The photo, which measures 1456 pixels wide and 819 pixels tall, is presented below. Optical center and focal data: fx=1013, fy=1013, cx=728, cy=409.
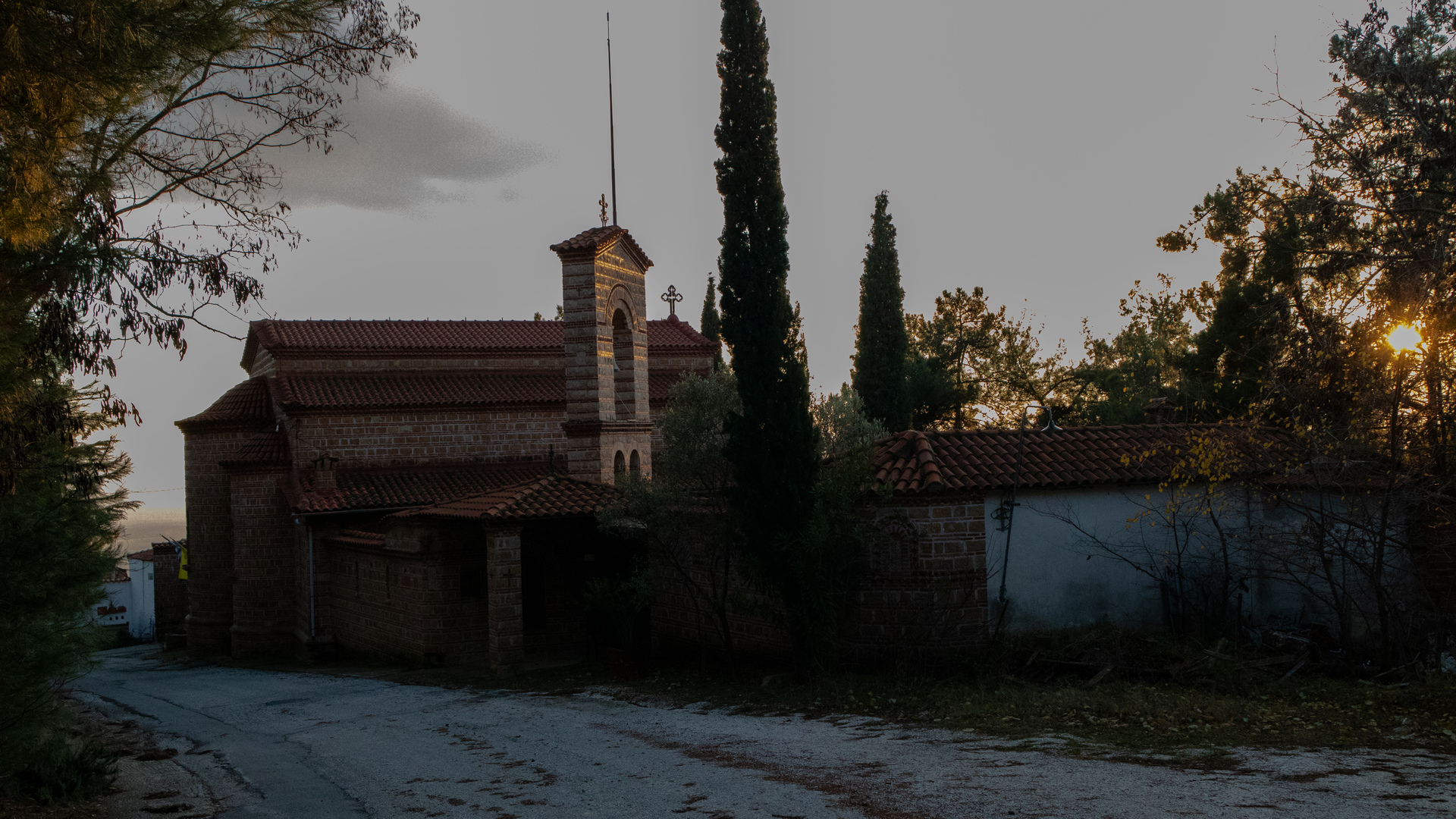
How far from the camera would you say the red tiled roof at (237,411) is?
23281 millimetres

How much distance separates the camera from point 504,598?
51.2ft

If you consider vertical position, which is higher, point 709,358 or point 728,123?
point 728,123

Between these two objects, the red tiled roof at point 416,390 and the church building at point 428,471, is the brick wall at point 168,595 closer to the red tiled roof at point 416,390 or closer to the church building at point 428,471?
the church building at point 428,471

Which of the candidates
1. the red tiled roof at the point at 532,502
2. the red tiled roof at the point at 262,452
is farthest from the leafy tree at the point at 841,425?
the red tiled roof at the point at 262,452

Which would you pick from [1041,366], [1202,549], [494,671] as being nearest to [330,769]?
[494,671]

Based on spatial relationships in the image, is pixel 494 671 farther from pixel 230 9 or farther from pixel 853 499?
pixel 230 9

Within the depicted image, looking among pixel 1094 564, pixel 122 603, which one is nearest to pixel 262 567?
pixel 1094 564

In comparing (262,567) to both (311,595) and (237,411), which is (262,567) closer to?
(311,595)

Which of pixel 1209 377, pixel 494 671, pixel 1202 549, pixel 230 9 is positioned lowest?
pixel 494 671

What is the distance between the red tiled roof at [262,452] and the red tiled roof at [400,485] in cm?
58

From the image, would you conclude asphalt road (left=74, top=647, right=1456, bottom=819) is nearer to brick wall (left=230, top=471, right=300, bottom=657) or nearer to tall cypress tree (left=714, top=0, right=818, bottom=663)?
tall cypress tree (left=714, top=0, right=818, bottom=663)

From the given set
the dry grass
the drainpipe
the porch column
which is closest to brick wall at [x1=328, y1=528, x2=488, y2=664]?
the porch column

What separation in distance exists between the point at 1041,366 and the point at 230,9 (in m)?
36.3

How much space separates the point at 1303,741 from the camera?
869 centimetres
